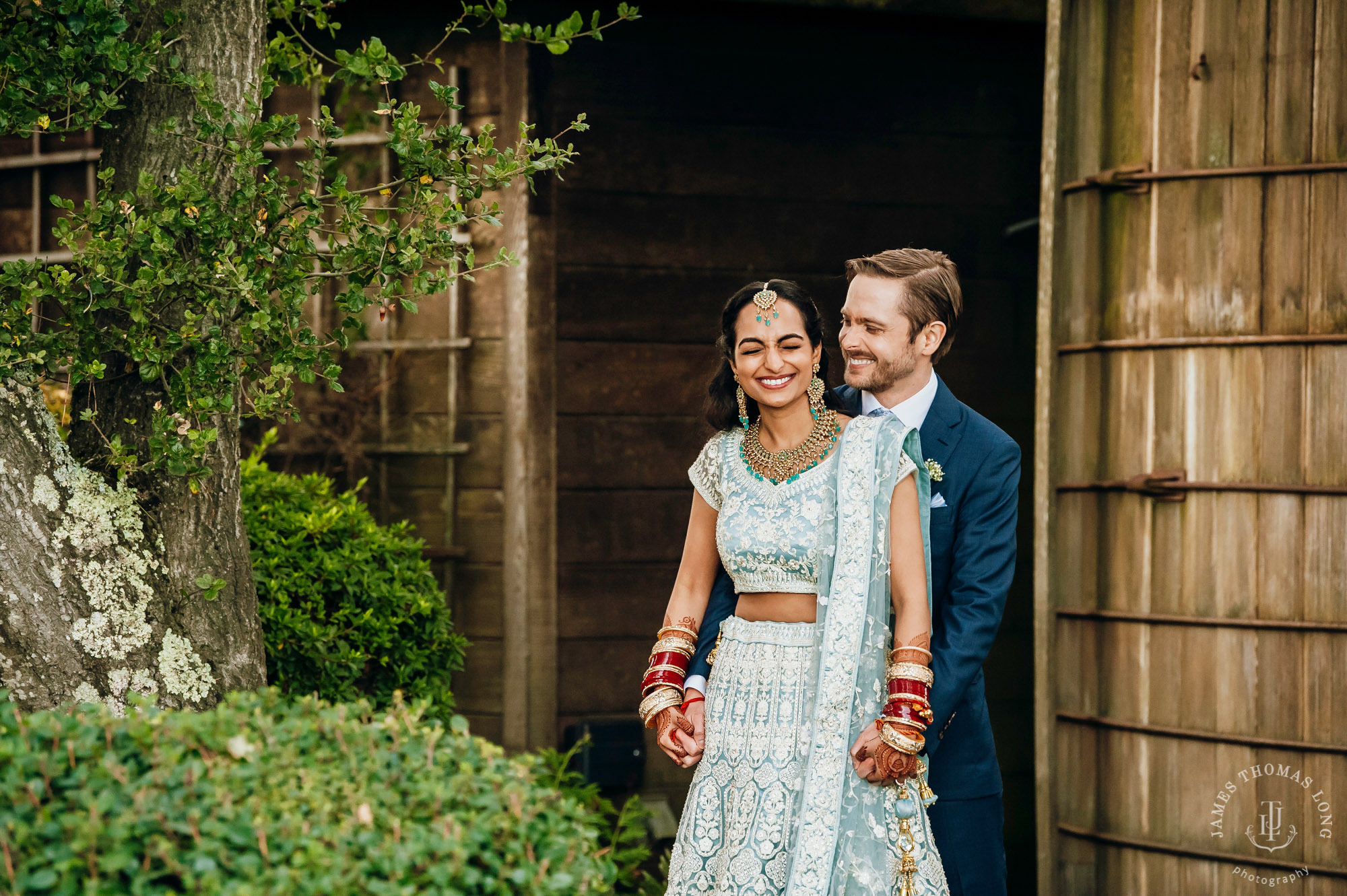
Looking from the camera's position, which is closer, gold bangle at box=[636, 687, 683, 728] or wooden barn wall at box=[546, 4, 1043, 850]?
gold bangle at box=[636, 687, 683, 728]

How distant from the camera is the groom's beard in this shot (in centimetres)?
255

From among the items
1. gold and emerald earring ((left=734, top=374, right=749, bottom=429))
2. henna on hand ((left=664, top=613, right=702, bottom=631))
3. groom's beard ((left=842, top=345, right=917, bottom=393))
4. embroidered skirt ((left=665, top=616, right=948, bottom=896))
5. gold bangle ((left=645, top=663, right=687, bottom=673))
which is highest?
groom's beard ((left=842, top=345, right=917, bottom=393))

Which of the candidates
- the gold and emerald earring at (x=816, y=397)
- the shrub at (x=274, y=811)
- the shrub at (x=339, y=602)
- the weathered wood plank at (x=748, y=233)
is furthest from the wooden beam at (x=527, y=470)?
the shrub at (x=274, y=811)

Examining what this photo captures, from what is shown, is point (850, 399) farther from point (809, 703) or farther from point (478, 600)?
point (478, 600)

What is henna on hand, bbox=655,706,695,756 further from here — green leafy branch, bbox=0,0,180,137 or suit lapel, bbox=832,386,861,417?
green leafy branch, bbox=0,0,180,137

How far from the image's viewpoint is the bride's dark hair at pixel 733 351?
96.1 inches

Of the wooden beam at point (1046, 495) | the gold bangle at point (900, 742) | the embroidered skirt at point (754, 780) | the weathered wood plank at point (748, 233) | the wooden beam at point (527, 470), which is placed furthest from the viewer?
the weathered wood plank at point (748, 233)

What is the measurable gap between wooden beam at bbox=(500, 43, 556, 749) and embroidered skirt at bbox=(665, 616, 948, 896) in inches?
73.9

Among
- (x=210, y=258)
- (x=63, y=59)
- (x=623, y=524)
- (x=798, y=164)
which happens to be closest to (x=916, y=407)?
(x=210, y=258)

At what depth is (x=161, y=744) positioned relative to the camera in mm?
1643

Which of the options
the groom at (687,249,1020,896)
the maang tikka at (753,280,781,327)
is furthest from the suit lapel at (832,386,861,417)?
the maang tikka at (753,280,781,327)

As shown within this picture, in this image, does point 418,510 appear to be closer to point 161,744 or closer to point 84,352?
point 84,352

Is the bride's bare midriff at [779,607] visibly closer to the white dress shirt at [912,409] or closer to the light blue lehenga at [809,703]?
the light blue lehenga at [809,703]

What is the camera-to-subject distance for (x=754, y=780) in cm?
236
